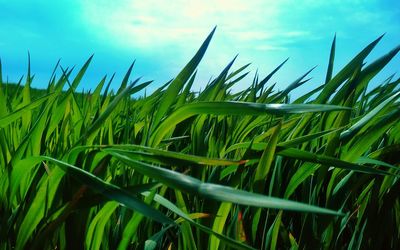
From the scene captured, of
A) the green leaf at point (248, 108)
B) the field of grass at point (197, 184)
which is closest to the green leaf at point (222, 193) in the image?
the field of grass at point (197, 184)

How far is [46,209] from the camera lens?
1.69 feet

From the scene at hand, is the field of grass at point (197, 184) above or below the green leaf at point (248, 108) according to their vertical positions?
below

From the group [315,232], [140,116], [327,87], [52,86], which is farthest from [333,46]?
[52,86]

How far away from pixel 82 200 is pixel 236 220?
17cm

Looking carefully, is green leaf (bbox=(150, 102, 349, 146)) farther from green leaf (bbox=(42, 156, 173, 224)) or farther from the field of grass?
green leaf (bbox=(42, 156, 173, 224))

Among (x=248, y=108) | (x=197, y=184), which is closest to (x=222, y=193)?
(x=197, y=184)

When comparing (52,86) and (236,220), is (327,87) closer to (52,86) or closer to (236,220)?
(236,220)

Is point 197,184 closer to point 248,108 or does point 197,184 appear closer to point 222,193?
point 222,193

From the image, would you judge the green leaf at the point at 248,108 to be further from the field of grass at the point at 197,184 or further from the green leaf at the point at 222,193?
the green leaf at the point at 222,193

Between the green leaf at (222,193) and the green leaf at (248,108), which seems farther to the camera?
the green leaf at (248,108)

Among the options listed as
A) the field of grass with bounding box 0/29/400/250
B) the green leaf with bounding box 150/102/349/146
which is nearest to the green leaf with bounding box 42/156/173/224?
the field of grass with bounding box 0/29/400/250

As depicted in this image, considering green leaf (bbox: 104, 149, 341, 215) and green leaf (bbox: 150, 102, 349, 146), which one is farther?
green leaf (bbox: 150, 102, 349, 146)

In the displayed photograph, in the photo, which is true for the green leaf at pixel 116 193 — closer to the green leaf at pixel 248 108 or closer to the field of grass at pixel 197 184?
the field of grass at pixel 197 184

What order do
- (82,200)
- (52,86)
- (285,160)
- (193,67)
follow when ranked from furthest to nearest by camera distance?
(52,86), (285,160), (193,67), (82,200)
